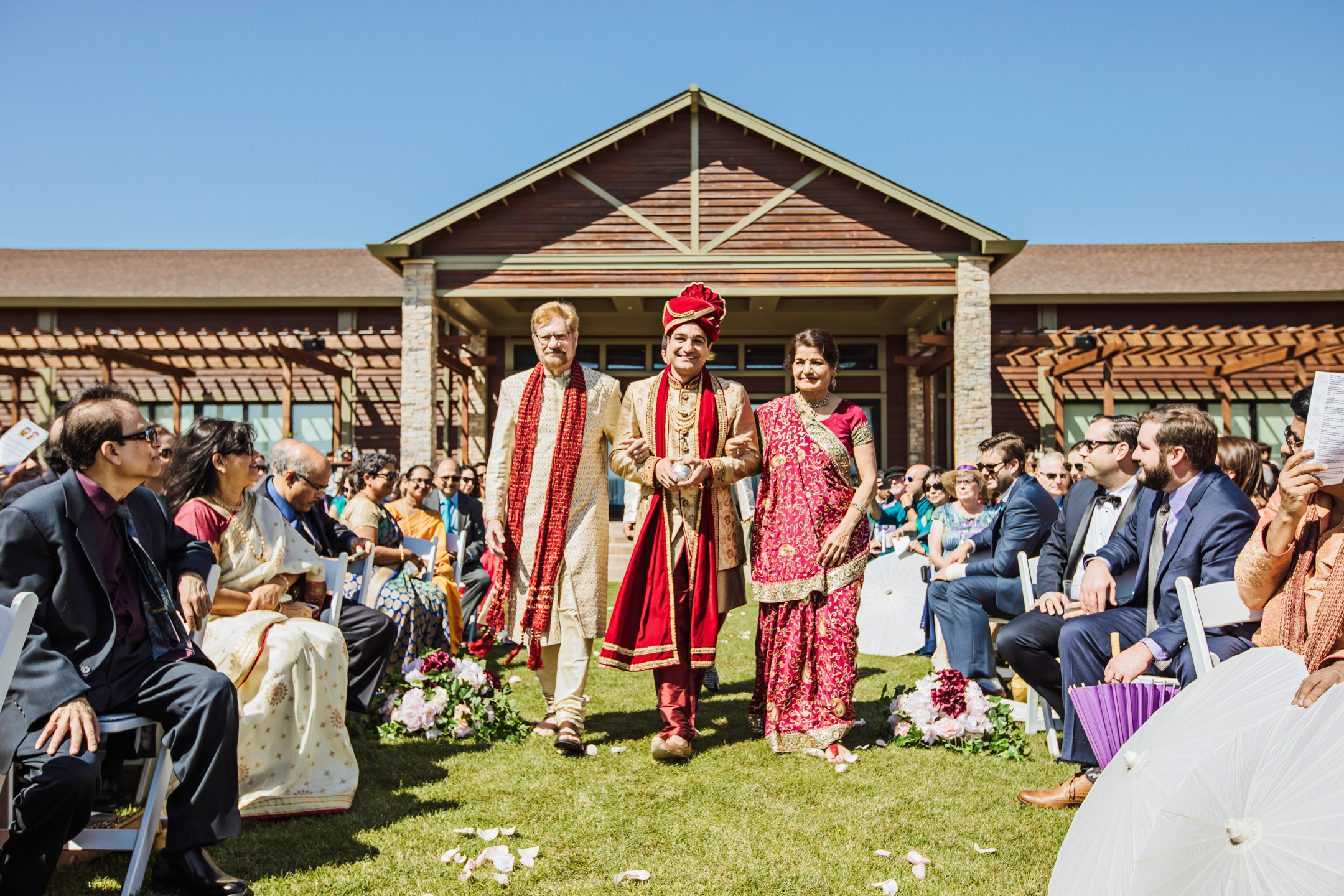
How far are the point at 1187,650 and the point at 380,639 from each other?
373 cm

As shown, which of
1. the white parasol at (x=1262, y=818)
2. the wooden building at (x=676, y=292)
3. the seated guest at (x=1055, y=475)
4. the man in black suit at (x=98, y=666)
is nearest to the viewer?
the white parasol at (x=1262, y=818)

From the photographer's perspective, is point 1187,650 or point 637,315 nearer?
point 1187,650

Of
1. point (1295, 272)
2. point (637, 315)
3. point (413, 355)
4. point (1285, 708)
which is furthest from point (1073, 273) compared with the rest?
point (1285, 708)

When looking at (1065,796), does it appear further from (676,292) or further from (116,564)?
(676,292)

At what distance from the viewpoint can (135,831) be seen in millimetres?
2820

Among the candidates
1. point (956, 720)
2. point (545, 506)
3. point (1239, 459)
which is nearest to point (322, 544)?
point (545, 506)

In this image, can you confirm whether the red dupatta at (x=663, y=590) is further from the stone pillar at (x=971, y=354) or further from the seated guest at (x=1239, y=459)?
the stone pillar at (x=971, y=354)

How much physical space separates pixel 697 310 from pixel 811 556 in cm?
130

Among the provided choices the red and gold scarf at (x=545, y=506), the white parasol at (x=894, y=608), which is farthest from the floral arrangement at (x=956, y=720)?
the white parasol at (x=894, y=608)

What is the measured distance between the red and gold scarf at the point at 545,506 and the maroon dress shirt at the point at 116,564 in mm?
1863

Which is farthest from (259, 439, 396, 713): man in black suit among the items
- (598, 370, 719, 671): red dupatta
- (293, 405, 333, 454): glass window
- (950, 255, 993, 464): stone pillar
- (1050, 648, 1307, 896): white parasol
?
(293, 405, 333, 454): glass window

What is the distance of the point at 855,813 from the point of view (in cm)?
360

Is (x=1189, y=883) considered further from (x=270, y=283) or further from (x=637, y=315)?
(x=270, y=283)

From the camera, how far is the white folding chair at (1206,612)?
9.89 feet
